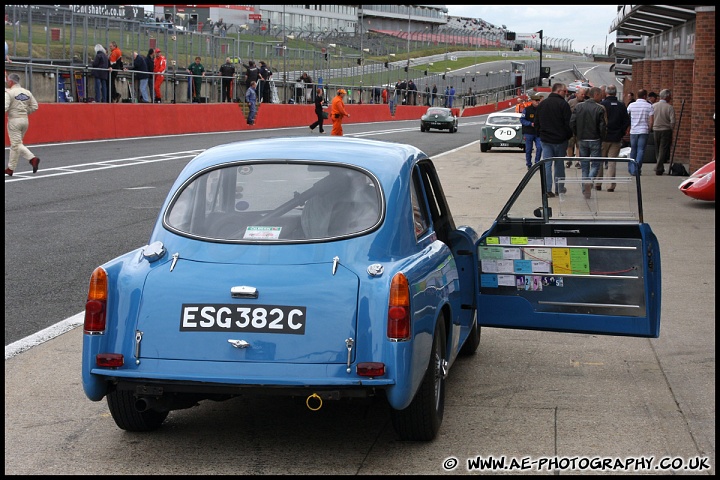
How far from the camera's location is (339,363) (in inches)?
192

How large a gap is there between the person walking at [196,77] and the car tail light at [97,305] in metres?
30.9

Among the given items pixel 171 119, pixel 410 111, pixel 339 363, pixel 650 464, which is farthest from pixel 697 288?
pixel 410 111

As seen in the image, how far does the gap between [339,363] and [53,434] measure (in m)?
1.67

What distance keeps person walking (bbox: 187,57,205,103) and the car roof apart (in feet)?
98.4

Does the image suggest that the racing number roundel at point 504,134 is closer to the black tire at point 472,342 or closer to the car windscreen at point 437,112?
the car windscreen at point 437,112

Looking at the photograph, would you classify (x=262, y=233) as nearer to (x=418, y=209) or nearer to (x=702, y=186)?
(x=418, y=209)

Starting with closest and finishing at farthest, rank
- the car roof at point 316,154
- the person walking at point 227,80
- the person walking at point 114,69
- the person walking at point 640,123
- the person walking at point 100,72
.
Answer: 1. the car roof at point 316,154
2. the person walking at point 640,123
3. the person walking at point 100,72
4. the person walking at point 114,69
5. the person walking at point 227,80

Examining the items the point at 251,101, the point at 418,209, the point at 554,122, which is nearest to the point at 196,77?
the point at 251,101

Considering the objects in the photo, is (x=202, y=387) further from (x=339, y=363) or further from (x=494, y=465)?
(x=494, y=465)

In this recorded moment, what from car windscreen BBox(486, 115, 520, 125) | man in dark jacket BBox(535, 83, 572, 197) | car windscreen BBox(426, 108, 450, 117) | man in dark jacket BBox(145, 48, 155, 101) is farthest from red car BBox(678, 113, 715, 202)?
car windscreen BBox(426, 108, 450, 117)

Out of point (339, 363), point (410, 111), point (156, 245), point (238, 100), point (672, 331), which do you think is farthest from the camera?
point (410, 111)

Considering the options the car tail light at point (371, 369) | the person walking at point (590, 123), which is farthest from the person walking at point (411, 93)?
the car tail light at point (371, 369)

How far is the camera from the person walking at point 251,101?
3869cm

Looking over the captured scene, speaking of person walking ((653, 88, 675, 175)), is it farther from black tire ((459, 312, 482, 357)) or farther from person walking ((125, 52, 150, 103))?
person walking ((125, 52, 150, 103))
